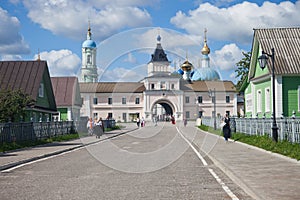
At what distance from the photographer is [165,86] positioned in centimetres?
11638

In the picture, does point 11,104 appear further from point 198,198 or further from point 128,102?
point 128,102

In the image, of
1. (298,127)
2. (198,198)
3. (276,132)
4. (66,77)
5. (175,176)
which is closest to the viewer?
(198,198)

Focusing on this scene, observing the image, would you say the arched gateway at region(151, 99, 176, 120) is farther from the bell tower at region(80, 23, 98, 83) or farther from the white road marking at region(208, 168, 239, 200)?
the white road marking at region(208, 168, 239, 200)

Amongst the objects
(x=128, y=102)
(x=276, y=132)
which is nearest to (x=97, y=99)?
(x=128, y=102)

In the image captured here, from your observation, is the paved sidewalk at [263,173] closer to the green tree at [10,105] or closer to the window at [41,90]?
the green tree at [10,105]

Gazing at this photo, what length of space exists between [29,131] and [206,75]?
109679 mm

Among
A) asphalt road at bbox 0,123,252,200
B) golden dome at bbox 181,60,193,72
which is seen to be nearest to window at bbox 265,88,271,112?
asphalt road at bbox 0,123,252,200

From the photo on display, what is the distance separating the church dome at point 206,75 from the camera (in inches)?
5193

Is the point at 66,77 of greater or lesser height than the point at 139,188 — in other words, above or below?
above

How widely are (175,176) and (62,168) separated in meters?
4.23

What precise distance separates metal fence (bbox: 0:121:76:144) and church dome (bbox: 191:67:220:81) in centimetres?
9747

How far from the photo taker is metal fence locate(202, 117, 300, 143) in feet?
63.9

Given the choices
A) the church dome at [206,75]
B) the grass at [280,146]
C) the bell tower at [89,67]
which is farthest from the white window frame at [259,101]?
the church dome at [206,75]

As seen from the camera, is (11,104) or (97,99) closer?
(11,104)
